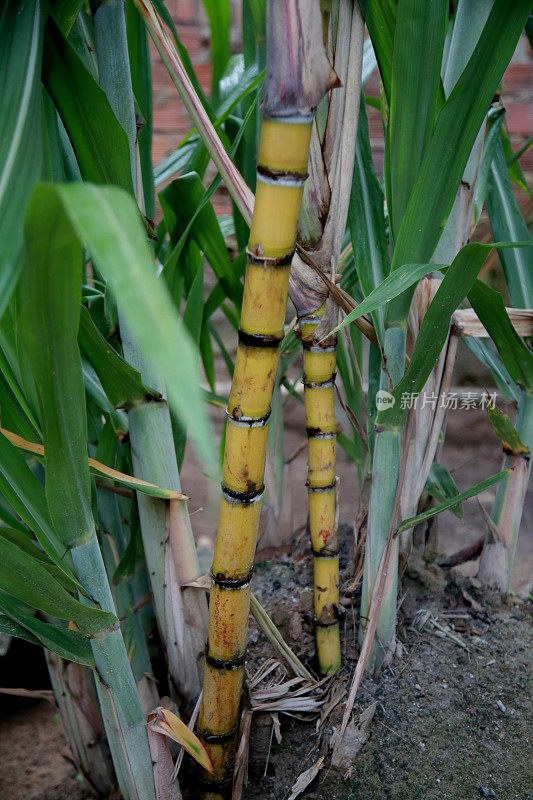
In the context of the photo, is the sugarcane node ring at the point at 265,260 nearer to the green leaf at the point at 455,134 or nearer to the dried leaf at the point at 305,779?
the green leaf at the point at 455,134

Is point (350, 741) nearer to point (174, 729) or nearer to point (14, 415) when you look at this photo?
point (174, 729)

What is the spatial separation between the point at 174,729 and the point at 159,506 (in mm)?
164

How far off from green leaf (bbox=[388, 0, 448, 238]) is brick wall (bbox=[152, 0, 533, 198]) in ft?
3.67

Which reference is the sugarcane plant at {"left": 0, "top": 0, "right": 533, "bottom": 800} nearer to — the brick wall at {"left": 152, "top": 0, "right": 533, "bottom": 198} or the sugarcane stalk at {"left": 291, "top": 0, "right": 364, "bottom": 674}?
the sugarcane stalk at {"left": 291, "top": 0, "right": 364, "bottom": 674}

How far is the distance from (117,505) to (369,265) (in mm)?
332

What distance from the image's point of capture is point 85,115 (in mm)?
370

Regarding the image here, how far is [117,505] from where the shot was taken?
23.0 inches

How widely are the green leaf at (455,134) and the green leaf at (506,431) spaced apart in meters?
0.21

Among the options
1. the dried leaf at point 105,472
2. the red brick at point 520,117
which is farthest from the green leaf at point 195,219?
the red brick at point 520,117

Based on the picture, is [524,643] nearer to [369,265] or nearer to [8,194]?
[369,265]

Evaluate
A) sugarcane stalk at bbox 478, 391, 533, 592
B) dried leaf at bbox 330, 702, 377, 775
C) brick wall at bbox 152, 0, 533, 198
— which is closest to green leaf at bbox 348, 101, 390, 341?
sugarcane stalk at bbox 478, 391, 533, 592

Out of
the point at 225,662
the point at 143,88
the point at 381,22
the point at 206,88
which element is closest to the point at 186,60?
the point at 143,88

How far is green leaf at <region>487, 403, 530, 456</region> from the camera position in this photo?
1.86 ft

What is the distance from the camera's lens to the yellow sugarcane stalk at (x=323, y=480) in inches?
18.0
